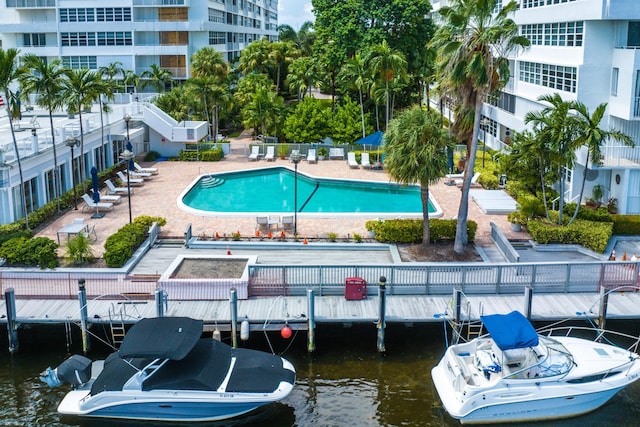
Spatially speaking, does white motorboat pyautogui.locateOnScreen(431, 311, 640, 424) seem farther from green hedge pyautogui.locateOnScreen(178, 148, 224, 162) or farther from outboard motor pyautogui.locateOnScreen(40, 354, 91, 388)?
green hedge pyautogui.locateOnScreen(178, 148, 224, 162)

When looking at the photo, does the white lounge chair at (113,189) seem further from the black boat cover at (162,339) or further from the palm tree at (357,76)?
the black boat cover at (162,339)

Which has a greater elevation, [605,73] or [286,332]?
[605,73]

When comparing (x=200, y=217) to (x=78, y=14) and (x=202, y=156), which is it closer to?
A: (x=202, y=156)

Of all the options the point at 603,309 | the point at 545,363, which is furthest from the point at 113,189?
the point at 545,363

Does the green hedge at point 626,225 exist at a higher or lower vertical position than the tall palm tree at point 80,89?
lower

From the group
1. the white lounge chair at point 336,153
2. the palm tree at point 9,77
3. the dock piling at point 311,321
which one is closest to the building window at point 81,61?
the white lounge chair at point 336,153

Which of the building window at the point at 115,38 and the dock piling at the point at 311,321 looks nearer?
the dock piling at the point at 311,321
